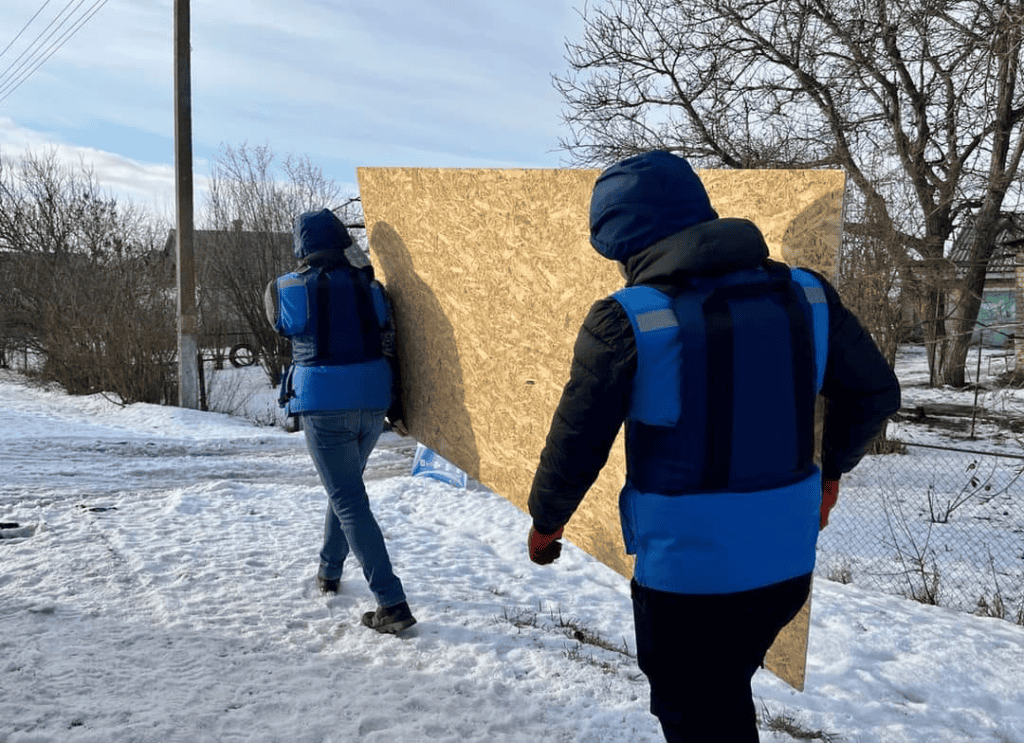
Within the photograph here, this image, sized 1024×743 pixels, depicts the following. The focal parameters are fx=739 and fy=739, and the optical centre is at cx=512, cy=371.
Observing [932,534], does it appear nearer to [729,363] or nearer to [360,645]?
[360,645]

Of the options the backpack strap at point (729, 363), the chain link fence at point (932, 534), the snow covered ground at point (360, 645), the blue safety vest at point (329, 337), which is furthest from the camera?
the chain link fence at point (932, 534)

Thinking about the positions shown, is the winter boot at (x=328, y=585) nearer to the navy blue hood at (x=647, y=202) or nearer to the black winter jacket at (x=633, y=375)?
the black winter jacket at (x=633, y=375)

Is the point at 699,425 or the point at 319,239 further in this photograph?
the point at 319,239

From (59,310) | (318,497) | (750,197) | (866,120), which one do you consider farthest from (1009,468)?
(59,310)

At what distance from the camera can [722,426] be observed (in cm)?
158

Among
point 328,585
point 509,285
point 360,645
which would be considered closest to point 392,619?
point 360,645

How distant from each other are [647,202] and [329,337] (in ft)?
6.41

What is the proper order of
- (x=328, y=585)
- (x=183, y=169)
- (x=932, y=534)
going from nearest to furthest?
(x=328, y=585)
(x=932, y=534)
(x=183, y=169)

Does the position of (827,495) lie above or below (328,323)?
below

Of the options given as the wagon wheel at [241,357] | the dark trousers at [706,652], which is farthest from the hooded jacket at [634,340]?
the wagon wheel at [241,357]

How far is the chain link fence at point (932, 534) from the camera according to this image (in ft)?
18.1

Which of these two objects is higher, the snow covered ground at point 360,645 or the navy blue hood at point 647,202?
the navy blue hood at point 647,202

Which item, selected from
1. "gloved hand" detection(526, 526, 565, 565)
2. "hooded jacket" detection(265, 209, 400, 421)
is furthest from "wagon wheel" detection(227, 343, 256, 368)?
"gloved hand" detection(526, 526, 565, 565)

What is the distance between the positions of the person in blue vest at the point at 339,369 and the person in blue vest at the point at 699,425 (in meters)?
1.75
